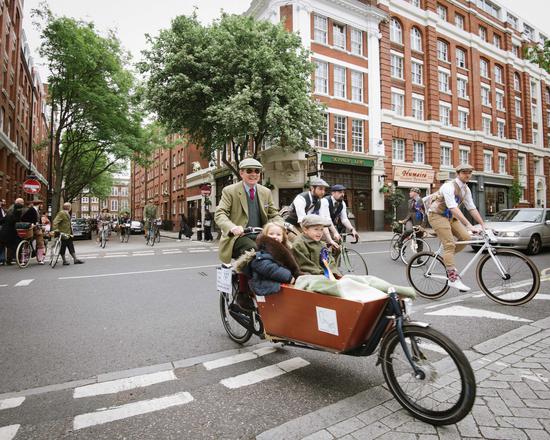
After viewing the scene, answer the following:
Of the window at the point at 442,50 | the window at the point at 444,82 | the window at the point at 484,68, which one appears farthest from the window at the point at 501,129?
the window at the point at 442,50

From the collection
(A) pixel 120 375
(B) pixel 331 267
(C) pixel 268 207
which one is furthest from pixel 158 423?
(C) pixel 268 207

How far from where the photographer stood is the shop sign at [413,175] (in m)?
24.9

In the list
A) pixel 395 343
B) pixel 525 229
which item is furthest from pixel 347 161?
pixel 395 343

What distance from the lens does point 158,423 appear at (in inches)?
89.5

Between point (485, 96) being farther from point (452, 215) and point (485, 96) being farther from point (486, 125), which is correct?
point (452, 215)

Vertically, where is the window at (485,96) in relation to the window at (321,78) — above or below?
above

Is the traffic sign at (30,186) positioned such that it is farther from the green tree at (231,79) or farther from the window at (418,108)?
the window at (418,108)

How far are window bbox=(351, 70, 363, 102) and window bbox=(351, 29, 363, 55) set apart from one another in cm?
153

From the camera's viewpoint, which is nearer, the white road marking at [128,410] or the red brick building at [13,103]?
the white road marking at [128,410]

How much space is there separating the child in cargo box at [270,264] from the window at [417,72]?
1096 inches

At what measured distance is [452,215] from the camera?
5.77 m

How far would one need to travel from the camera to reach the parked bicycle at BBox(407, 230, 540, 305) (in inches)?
197

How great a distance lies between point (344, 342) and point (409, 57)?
28.7 metres

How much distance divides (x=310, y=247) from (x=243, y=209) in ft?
3.17
